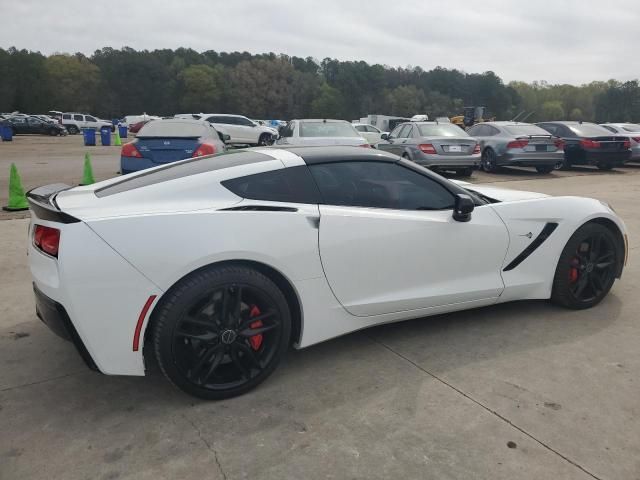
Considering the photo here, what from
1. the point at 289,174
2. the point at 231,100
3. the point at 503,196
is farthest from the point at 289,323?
the point at 231,100

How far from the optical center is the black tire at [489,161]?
14.3m

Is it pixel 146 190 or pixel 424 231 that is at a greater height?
pixel 146 190

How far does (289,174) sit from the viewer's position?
3.07 meters

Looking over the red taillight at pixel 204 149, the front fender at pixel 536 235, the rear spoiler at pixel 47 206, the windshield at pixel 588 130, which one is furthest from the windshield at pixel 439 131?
the rear spoiler at pixel 47 206

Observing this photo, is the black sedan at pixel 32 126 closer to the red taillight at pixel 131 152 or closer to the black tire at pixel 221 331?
the red taillight at pixel 131 152

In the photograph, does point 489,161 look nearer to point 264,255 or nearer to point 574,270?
point 574,270

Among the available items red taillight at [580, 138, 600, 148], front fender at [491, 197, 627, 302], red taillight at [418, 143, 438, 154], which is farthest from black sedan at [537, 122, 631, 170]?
front fender at [491, 197, 627, 302]

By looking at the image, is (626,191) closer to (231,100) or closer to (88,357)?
(88,357)

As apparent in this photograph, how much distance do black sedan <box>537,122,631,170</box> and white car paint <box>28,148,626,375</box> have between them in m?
12.8

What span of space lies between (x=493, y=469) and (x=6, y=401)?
2.44 m

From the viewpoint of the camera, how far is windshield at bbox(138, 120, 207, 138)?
8.87 m

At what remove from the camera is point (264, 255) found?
9.04ft

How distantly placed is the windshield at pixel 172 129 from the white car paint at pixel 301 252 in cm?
579

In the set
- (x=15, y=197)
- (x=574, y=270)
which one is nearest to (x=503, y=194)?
(x=574, y=270)
